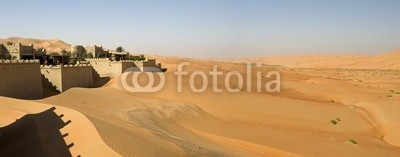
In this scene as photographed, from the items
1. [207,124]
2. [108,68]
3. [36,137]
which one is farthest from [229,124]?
[108,68]

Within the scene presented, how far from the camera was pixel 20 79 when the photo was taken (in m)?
18.7

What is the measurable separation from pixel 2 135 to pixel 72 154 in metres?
4.18

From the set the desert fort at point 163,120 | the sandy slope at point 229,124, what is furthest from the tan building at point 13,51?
the sandy slope at point 229,124

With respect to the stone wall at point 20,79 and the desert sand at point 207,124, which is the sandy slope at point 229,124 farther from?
the stone wall at point 20,79

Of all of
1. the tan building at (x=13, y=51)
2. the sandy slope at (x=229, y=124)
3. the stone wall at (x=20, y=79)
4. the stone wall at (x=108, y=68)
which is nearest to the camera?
the sandy slope at (x=229, y=124)

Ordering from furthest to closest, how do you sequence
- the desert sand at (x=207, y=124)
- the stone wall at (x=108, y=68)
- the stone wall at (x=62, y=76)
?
the stone wall at (x=108, y=68) < the stone wall at (x=62, y=76) < the desert sand at (x=207, y=124)

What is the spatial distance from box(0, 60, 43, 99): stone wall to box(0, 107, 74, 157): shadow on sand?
419 centimetres

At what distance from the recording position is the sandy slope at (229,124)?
12430 millimetres

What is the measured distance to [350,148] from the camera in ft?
48.5

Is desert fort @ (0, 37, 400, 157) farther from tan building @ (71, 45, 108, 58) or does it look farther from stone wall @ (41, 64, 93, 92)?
tan building @ (71, 45, 108, 58)

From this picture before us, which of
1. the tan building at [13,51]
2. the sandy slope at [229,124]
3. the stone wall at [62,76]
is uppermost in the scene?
the tan building at [13,51]

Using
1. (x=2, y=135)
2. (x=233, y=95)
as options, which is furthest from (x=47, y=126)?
(x=233, y=95)

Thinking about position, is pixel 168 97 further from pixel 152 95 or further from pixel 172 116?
pixel 172 116

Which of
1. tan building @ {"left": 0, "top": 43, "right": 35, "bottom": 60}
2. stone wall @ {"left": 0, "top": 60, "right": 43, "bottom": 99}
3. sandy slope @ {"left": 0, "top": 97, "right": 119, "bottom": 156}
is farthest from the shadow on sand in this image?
tan building @ {"left": 0, "top": 43, "right": 35, "bottom": 60}
